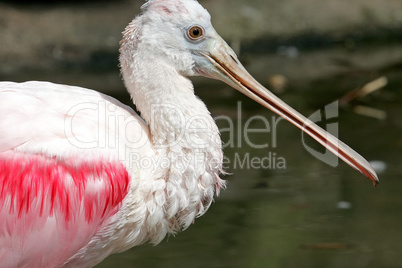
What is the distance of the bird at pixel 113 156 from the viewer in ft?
13.7

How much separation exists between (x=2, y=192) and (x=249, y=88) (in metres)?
1.59

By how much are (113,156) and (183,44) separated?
79cm

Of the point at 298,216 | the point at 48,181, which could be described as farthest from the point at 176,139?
the point at 298,216

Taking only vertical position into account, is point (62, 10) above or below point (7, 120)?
above

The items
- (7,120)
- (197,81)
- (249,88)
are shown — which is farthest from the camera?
(197,81)

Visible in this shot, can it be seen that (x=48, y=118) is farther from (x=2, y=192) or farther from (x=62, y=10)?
(x=62, y=10)

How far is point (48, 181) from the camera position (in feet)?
14.0

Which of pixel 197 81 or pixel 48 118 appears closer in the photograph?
pixel 48 118

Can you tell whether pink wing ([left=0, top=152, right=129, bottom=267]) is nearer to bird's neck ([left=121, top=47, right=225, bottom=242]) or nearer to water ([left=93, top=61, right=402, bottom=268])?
bird's neck ([left=121, top=47, right=225, bottom=242])

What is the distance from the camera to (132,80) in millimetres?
4480

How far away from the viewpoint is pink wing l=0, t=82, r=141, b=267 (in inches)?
163

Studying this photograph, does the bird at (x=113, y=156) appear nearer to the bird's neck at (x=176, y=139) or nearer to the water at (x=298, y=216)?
the bird's neck at (x=176, y=139)

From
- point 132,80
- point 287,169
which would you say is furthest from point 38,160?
point 287,169

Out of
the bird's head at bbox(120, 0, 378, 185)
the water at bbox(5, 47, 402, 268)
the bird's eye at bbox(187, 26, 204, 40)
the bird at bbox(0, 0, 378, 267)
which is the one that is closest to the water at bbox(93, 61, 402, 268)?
the water at bbox(5, 47, 402, 268)
